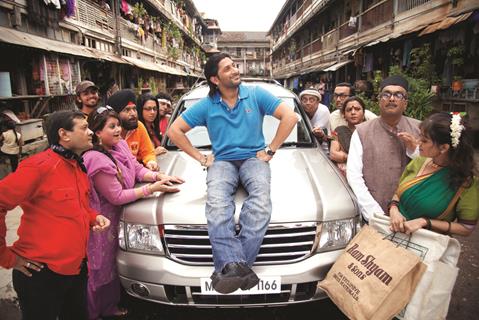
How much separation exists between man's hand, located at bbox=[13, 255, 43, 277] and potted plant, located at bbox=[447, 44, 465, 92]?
9.60m

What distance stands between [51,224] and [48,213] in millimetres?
64

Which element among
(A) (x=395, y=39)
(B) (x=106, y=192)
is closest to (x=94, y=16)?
(A) (x=395, y=39)

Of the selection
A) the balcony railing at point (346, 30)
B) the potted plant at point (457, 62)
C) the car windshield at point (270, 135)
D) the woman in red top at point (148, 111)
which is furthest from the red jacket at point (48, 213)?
the balcony railing at point (346, 30)

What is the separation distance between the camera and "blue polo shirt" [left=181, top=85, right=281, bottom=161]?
2.63m

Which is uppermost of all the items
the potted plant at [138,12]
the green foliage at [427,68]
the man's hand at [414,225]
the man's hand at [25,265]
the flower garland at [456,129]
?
the potted plant at [138,12]

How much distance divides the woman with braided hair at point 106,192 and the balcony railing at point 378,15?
1383 cm

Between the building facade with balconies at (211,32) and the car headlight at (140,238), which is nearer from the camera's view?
the car headlight at (140,238)

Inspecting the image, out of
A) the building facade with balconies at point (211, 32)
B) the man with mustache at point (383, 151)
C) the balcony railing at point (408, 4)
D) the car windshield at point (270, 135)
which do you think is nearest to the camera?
the man with mustache at point (383, 151)

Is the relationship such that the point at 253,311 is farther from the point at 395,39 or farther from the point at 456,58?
the point at 395,39

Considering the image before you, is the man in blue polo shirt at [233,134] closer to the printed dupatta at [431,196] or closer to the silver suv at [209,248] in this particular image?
A: the silver suv at [209,248]

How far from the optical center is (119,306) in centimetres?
273

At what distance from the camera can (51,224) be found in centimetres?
183

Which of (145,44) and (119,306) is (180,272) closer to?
(119,306)

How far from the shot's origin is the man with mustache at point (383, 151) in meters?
2.51
